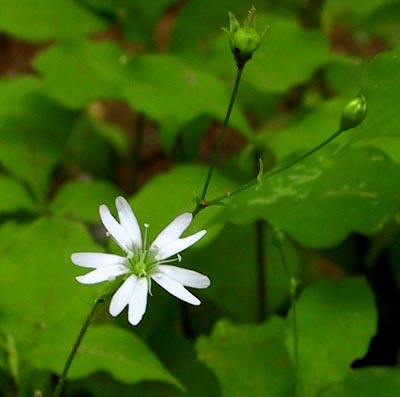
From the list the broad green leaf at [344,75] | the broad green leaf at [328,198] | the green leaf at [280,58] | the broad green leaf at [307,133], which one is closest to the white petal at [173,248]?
the broad green leaf at [328,198]

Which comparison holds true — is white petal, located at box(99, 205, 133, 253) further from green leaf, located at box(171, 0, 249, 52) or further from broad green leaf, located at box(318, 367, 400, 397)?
green leaf, located at box(171, 0, 249, 52)

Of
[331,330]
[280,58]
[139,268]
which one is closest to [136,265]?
[139,268]

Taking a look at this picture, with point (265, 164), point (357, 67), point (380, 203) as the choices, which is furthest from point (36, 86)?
point (380, 203)

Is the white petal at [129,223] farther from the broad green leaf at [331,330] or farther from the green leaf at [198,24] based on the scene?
the green leaf at [198,24]

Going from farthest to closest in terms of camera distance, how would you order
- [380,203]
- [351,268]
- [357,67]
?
[357,67] < [351,268] < [380,203]

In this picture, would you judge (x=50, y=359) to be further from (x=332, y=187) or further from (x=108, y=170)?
(x=108, y=170)

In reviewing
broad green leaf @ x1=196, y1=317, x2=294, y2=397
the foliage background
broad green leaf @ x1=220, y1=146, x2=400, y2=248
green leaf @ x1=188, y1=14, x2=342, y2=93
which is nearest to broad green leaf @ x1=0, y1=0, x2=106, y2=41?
the foliage background
